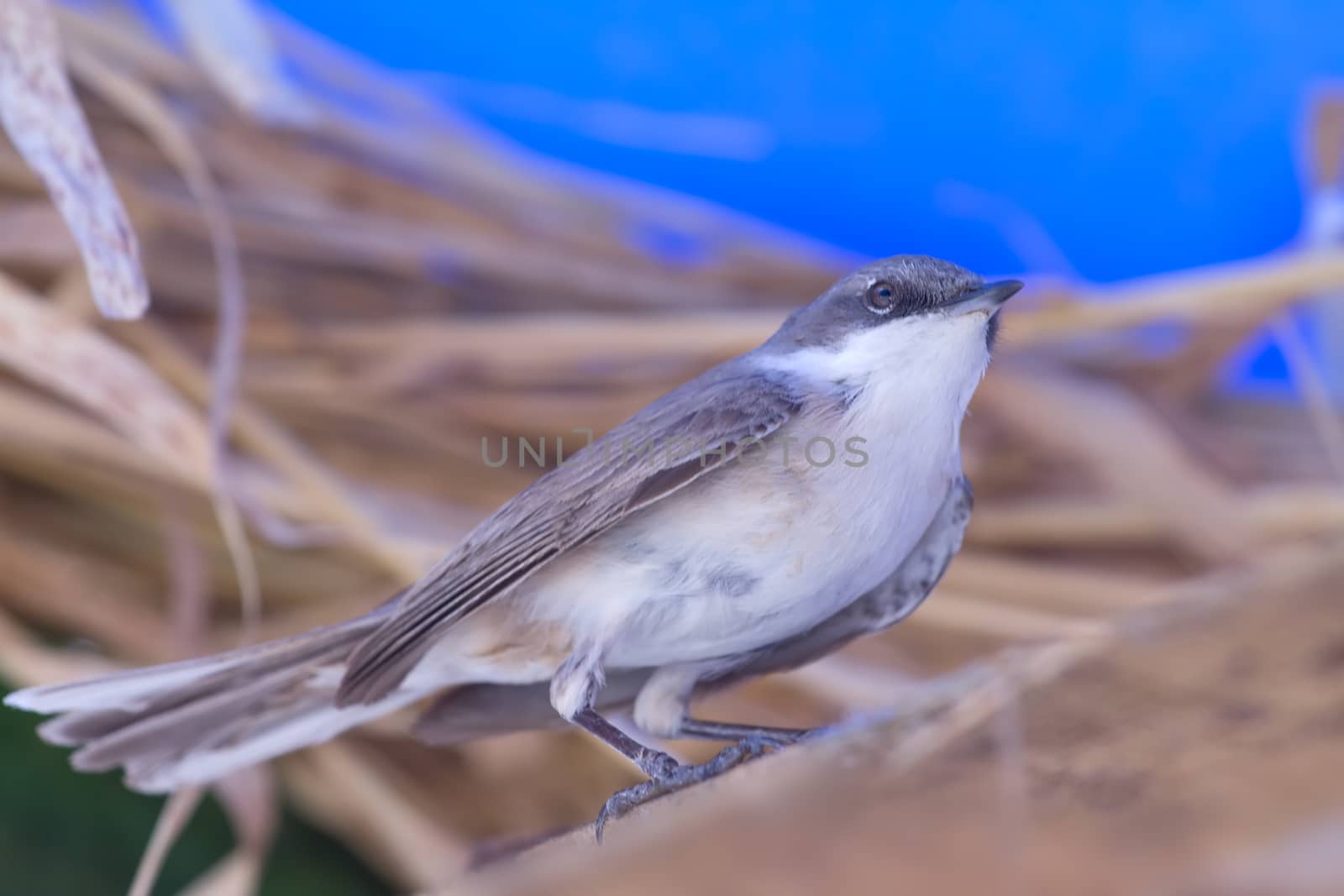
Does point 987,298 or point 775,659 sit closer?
point 987,298

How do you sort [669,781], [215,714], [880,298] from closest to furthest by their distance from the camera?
[669,781]
[880,298]
[215,714]

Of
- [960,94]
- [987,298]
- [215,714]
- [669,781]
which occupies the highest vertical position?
[960,94]

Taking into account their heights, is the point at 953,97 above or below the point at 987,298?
above

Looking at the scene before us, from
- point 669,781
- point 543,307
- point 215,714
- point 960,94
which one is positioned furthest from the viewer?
point 960,94

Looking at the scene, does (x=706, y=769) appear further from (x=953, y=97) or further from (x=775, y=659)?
(x=953, y=97)

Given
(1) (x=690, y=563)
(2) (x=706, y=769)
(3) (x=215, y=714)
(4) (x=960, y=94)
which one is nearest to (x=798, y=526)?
(1) (x=690, y=563)

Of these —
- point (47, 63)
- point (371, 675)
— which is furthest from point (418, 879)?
point (47, 63)

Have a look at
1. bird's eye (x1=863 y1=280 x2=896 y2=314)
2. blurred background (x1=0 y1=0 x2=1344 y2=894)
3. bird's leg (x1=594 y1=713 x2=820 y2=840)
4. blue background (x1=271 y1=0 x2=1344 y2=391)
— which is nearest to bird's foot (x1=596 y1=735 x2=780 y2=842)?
bird's leg (x1=594 y1=713 x2=820 y2=840)
